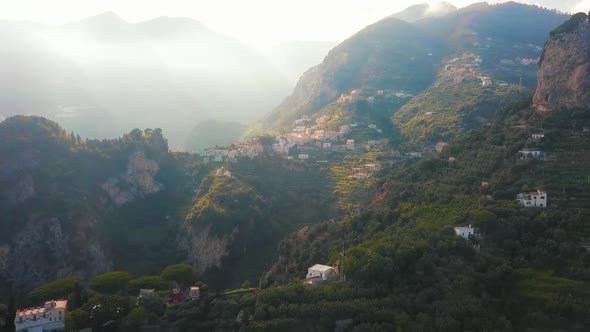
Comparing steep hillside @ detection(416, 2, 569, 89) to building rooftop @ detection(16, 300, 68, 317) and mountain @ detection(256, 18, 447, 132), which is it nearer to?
mountain @ detection(256, 18, 447, 132)

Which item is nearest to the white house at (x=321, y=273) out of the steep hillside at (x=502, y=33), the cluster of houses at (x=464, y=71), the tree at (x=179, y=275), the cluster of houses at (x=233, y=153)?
A: the tree at (x=179, y=275)

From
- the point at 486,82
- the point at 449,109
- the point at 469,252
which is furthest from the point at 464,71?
Result: the point at 469,252

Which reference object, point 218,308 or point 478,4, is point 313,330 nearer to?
point 218,308

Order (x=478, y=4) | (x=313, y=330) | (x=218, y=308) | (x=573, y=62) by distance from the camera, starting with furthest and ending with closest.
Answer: (x=478, y=4)
(x=573, y=62)
(x=218, y=308)
(x=313, y=330)

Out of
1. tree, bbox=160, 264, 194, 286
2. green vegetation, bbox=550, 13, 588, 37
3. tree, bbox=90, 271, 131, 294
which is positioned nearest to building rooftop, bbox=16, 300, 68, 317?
tree, bbox=90, 271, 131, 294

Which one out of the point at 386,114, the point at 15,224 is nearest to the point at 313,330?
the point at 15,224
